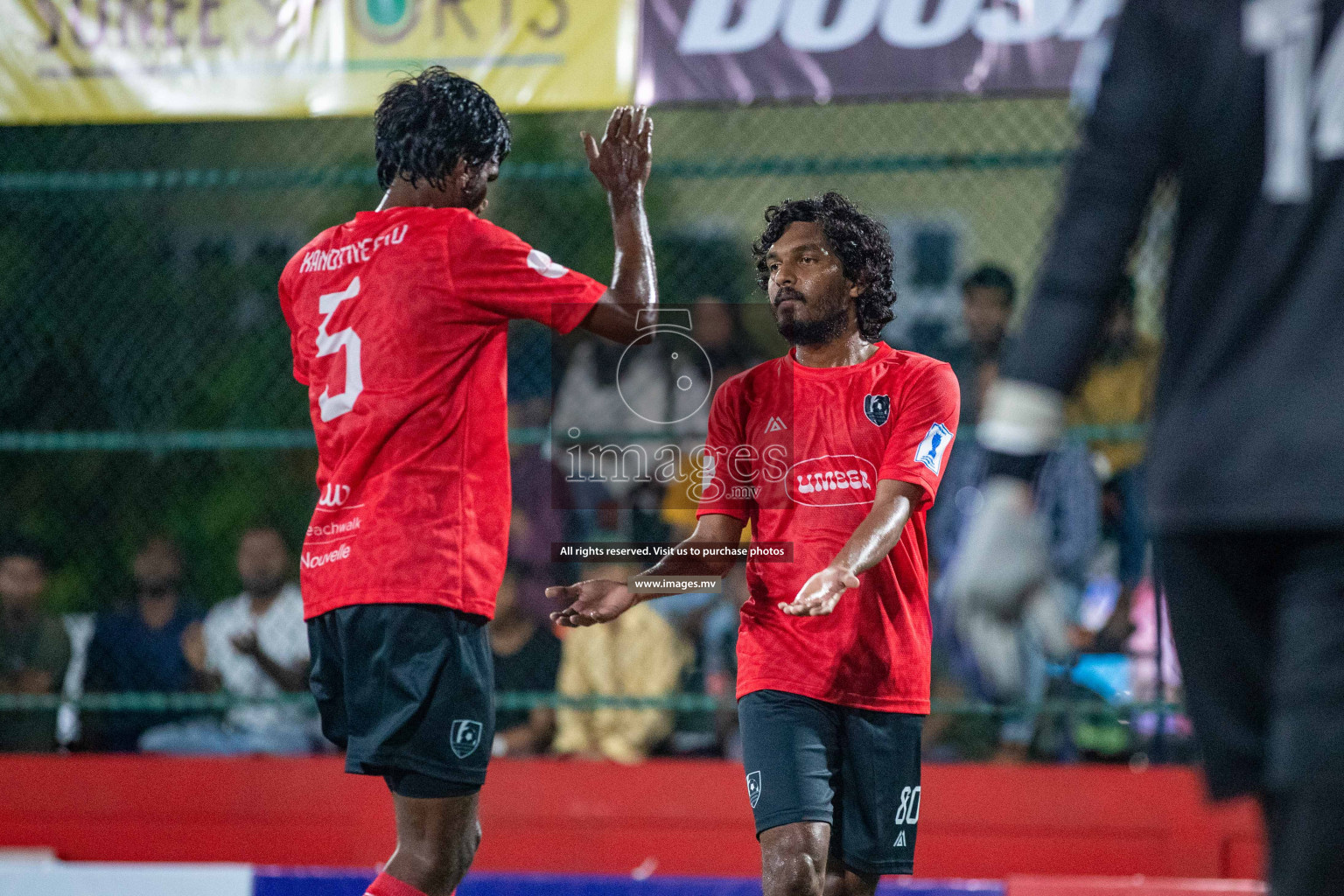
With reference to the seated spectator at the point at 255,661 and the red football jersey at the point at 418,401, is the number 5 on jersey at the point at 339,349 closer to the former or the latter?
the red football jersey at the point at 418,401

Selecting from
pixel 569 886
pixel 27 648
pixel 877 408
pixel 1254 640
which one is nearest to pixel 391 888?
pixel 877 408

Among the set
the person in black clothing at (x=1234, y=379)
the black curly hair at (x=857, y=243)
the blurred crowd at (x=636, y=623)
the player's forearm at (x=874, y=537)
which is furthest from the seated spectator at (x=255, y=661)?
the person in black clothing at (x=1234, y=379)

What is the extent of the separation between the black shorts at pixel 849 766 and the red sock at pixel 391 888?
80cm

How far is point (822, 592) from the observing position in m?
2.93

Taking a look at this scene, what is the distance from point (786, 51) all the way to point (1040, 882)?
312 centimetres

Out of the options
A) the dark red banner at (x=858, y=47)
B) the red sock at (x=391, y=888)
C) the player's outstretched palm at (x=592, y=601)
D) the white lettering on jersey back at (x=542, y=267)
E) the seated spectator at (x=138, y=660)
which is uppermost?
the dark red banner at (x=858, y=47)

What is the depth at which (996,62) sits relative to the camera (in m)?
5.27

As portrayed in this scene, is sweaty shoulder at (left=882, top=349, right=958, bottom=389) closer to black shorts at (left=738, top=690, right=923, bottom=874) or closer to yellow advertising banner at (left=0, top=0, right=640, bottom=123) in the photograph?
black shorts at (left=738, top=690, right=923, bottom=874)

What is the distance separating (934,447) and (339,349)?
1407mm

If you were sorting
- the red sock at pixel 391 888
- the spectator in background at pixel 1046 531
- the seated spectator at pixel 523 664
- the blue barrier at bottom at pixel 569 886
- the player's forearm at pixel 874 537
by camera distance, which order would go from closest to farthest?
the player's forearm at pixel 874 537 → the red sock at pixel 391 888 → the blue barrier at bottom at pixel 569 886 → the spectator in background at pixel 1046 531 → the seated spectator at pixel 523 664

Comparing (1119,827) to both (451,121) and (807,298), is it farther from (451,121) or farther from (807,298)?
(451,121)

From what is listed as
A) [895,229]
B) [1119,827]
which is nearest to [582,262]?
[895,229]

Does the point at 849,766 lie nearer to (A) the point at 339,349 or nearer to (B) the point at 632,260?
(B) the point at 632,260

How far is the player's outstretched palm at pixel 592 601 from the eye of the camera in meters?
3.27
